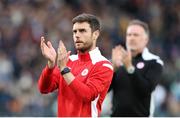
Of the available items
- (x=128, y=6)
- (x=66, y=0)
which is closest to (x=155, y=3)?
(x=128, y=6)

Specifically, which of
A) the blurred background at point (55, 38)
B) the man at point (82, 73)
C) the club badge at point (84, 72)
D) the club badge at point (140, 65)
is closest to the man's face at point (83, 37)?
the man at point (82, 73)

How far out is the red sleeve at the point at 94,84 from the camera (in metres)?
6.20

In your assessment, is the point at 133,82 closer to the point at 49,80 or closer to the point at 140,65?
the point at 140,65

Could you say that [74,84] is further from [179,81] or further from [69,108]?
[179,81]

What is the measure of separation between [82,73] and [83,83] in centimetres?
29

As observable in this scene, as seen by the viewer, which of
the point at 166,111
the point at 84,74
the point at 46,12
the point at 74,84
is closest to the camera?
the point at 74,84

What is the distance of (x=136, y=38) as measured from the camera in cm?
875

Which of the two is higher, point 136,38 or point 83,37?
point 83,37

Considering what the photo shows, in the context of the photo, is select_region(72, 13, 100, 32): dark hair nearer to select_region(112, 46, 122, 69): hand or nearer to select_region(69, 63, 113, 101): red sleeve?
select_region(69, 63, 113, 101): red sleeve

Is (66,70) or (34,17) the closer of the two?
(66,70)

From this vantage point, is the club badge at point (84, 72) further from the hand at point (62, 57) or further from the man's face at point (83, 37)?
the hand at point (62, 57)

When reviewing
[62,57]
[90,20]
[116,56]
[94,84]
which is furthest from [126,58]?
[62,57]

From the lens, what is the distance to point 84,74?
6.57 meters

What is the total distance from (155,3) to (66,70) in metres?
12.6
